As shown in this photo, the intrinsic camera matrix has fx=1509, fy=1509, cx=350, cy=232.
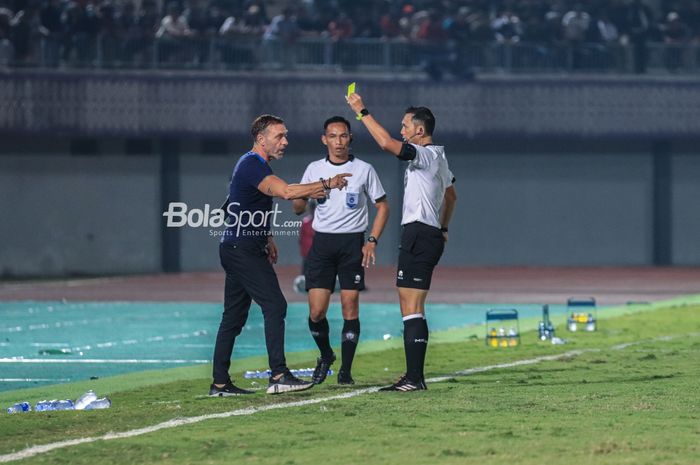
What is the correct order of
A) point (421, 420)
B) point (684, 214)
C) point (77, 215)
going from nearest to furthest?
point (421, 420) → point (77, 215) → point (684, 214)

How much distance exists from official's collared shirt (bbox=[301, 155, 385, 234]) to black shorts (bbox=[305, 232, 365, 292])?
0.25 ft

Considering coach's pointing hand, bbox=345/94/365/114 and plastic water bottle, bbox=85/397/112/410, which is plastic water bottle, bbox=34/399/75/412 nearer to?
plastic water bottle, bbox=85/397/112/410

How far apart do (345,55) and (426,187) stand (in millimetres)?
26788

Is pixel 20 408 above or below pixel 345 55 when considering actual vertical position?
below

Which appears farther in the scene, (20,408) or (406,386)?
(406,386)

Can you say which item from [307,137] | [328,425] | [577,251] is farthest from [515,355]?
[577,251]

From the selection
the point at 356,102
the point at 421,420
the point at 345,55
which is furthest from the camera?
the point at 345,55

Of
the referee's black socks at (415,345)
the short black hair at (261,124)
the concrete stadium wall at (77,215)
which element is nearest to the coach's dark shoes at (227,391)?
the referee's black socks at (415,345)

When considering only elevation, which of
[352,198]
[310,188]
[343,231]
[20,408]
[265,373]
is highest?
[310,188]

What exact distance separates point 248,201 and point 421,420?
2582 mm

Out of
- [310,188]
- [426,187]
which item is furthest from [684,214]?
[310,188]

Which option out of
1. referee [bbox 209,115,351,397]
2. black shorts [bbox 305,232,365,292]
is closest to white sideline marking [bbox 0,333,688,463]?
referee [bbox 209,115,351,397]

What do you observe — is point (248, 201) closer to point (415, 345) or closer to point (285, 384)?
point (285, 384)

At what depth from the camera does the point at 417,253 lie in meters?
12.1
